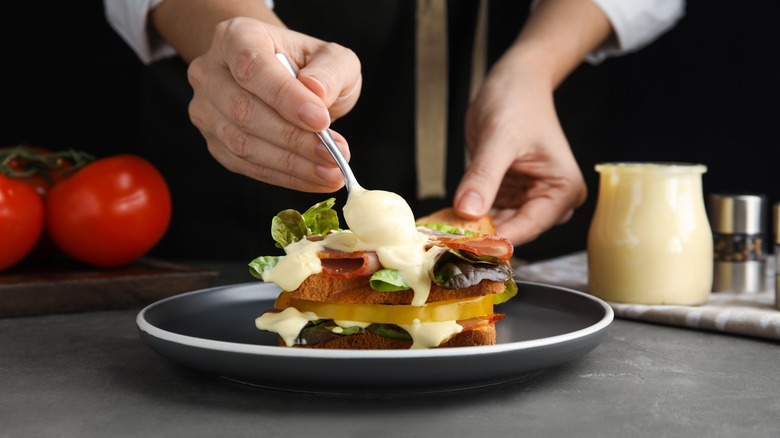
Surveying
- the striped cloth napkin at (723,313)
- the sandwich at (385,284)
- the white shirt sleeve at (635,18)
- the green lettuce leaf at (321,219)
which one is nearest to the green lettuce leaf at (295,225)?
the green lettuce leaf at (321,219)

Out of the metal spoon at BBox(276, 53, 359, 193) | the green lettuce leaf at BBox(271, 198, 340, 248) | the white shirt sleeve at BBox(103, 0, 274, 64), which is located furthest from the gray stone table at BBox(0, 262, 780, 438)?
the white shirt sleeve at BBox(103, 0, 274, 64)

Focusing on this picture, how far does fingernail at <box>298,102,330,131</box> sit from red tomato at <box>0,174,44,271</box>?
0.74 m

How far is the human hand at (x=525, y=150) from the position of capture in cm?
198

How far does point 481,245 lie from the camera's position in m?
1.12

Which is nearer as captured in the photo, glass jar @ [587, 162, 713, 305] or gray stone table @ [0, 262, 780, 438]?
gray stone table @ [0, 262, 780, 438]

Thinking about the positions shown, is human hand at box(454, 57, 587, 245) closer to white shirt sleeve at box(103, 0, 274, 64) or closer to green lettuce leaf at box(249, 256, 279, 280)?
white shirt sleeve at box(103, 0, 274, 64)

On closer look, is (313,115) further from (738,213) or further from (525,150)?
(738,213)

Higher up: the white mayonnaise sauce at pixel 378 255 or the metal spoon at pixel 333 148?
the metal spoon at pixel 333 148

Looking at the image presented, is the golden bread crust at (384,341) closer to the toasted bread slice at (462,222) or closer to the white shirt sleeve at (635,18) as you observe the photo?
the toasted bread slice at (462,222)

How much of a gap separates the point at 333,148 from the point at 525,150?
2.44ft

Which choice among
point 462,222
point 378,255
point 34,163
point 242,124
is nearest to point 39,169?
point 34,163

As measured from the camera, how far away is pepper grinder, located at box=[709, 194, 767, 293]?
173 centimetres

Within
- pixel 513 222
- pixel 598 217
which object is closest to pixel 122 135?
pixel 513 222

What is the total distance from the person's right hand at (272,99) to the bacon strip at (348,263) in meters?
0.33
